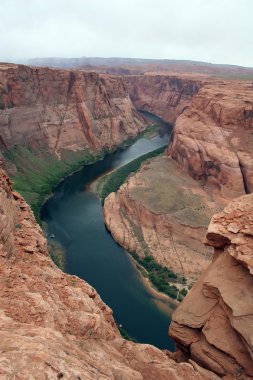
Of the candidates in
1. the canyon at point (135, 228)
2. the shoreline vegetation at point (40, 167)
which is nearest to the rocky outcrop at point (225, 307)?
the canyon at point (135, 228)

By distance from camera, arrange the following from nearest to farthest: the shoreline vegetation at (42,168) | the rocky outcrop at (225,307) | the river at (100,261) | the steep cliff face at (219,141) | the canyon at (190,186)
Answer: the rocky outcrop at (225,307) < the river at (100,261) < the canyon at (190,186) < the steep cliff face at (219,141) < the shoreline vegetation at (42,168)

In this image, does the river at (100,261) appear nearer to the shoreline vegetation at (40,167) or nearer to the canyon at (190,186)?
the shoreline vegetation at (40,167)

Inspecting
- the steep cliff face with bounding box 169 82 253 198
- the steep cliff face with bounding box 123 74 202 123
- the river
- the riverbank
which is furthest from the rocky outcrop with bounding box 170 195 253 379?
the steep cliff face with bounding box 123 74 202 123

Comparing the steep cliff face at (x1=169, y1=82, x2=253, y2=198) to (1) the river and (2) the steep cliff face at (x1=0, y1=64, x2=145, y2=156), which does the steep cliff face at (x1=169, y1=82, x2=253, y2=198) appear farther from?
(2) the steep cliff face at (x1=0, y1=64, x2=145, y2=156)

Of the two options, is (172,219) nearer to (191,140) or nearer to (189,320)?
(191,140)

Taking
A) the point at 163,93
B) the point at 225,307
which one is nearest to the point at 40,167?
the point at 225,307

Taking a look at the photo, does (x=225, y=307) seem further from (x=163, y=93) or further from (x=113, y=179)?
(x=163, y=93)

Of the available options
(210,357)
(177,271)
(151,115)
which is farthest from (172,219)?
(151,115)
